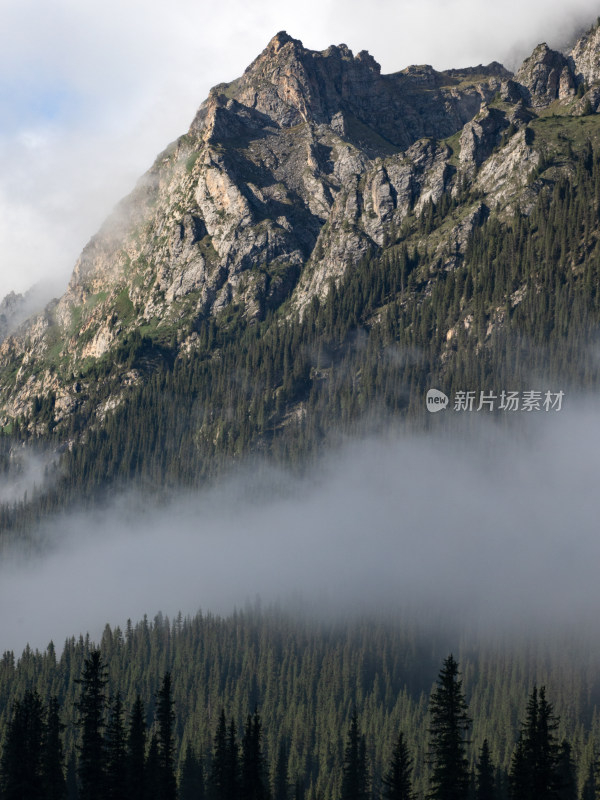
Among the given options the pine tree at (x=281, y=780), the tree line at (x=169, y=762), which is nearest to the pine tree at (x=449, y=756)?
the tree line at (x=169, y=762)

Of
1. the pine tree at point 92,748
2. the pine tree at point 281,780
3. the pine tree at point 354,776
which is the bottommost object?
the pine tree at point 281,780

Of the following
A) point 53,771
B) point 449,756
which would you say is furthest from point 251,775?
point 449,756

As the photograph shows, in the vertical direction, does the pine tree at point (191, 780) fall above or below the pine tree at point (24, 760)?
below

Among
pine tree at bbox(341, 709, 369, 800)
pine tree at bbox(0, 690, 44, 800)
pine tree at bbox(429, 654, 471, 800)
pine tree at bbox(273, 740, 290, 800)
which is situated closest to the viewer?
pine tree at bbox(429, 654, 471, 800)

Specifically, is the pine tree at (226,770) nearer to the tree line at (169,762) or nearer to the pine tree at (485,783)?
the tree line at (169,762)

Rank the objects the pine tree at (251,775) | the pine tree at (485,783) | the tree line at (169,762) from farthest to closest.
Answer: the pine tree at (485,783), the pine tree at (251,775), the tree line at (169,762)

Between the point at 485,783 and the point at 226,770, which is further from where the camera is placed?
the point at 485,783

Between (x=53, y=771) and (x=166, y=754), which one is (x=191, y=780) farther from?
(x=53, y=771)

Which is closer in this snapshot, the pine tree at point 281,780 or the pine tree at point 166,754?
the pine tree at point 166,754

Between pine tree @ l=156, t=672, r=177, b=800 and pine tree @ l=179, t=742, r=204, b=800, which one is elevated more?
pine tree @ l=156, t=672, r=177, b=800

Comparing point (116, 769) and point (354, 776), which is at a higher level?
point (116, 769)

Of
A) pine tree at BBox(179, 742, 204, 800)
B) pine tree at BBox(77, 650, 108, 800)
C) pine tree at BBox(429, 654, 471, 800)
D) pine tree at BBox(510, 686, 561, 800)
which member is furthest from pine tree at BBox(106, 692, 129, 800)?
pine tree at BBox(179, 742, 204, 800)

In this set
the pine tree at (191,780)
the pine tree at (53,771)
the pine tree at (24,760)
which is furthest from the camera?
the pine tree at (191,780)

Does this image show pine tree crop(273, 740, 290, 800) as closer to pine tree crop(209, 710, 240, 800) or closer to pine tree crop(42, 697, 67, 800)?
pine tree crop(209, 710, 240, 800)
